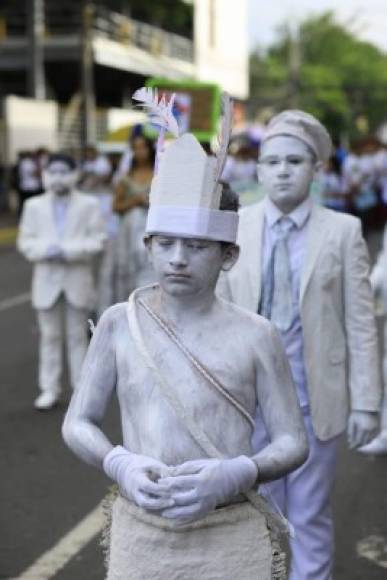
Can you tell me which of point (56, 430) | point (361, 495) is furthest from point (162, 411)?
point (56, 430)

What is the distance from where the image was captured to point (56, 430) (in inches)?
298

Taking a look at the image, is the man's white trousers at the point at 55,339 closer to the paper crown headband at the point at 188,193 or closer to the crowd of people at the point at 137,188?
the crowd of people at the point at 137,188

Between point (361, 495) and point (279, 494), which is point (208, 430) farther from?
point (361, 495)

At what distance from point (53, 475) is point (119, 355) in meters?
3.93

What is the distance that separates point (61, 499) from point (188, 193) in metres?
3.73

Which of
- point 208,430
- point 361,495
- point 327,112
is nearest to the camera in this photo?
point 208,430

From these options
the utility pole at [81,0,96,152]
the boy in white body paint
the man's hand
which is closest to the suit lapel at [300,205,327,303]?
the man's hand

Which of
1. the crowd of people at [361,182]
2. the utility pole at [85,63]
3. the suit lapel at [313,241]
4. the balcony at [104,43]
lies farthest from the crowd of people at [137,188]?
the balcony at [104,43]

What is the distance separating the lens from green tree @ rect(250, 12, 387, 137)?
78125 millimetres

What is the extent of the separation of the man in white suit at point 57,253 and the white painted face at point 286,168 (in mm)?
4053

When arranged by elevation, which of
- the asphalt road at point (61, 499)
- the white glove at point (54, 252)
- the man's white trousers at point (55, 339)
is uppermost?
the white glove at point (54, 252)

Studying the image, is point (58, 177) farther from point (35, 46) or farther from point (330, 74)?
point (330, 74)

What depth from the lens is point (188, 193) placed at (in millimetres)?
→ 2648

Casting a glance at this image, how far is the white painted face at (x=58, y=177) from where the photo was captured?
8094mm
